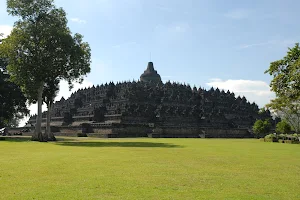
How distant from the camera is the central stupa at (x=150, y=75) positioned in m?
94.0

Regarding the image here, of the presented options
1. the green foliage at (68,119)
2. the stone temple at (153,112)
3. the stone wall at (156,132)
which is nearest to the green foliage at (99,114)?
the stone temple at (153,112)

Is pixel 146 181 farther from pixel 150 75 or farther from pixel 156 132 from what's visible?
pixel 150 75

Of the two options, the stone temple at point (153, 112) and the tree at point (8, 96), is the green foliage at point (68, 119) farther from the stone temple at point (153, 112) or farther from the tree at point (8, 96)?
the tree at point (8, 96)

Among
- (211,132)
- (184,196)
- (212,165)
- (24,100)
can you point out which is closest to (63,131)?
(24,100)

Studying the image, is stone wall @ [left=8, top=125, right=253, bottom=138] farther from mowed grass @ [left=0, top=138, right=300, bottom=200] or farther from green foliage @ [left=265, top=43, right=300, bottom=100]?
mowed grass @ [left=0, top=138, right=300, bottom=200]

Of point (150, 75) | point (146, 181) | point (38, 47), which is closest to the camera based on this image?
point (146, 181)

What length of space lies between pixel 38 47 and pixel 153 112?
99.2 feet

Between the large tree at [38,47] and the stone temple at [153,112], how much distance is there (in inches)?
586

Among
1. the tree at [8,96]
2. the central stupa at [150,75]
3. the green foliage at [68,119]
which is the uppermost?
the central stupa at [150,75]

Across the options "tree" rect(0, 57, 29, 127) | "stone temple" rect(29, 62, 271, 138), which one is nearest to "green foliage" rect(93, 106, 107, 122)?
"stone temple" rect(29, 62, 271, 138)

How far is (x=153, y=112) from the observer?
58.6 meters

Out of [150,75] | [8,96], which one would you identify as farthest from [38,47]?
[150,75]

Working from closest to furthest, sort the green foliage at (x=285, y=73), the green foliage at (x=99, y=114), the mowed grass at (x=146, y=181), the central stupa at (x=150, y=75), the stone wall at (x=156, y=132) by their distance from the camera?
the mowed grass at (x=146, y=181) < the green foliage at (x=285, y=73) < the stone wall at (x=156, y=132) < the green foliage at (x=99, y=114) < the central stupa at (x=150, y=75)

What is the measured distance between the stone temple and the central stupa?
15.1 m
